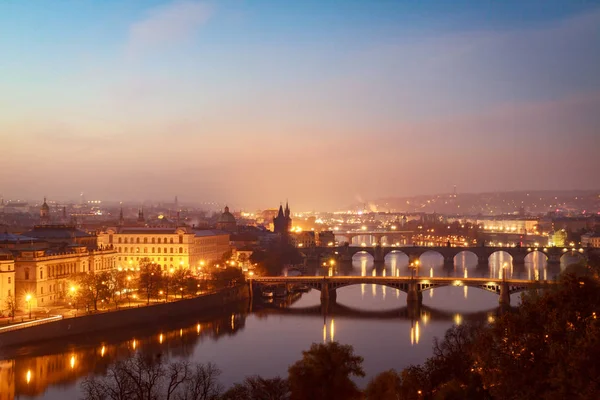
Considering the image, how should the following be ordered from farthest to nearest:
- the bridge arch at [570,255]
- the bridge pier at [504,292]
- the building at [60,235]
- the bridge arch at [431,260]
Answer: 1. the bridge arch at [570,255]
2. the bridge arch at [431,260]
3. the building at [60,235]
4. the bridge pier at [504,292]

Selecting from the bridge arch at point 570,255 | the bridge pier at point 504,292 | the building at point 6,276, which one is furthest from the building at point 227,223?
the building at point 6,276

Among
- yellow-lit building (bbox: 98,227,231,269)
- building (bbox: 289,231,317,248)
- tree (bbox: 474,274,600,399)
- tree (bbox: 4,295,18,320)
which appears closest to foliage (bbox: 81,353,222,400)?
tree (bbox: 4,295,18,320)

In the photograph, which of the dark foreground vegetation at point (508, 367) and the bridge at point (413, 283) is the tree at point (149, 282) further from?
the dark foreground vegetation at point (508, 367)

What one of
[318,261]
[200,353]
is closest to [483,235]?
[318,261]

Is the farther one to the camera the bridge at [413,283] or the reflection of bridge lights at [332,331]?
the bridge at [413,283]

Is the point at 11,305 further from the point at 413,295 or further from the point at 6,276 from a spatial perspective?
the point at 413,295

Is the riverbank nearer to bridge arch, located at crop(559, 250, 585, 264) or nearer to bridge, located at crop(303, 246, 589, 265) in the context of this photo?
bridge, located at crop(303, 246, 589, 265)
